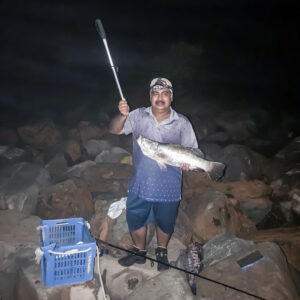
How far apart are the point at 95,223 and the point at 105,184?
1.74 meters

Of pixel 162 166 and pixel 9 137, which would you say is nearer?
pixel 162 166

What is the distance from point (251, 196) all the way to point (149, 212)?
142 inches

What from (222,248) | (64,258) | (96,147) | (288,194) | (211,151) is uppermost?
(96,147)

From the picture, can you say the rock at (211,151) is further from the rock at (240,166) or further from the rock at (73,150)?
the rock at (73,150)

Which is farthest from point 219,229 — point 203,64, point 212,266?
point 203,64

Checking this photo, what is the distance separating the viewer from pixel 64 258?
11.0ft

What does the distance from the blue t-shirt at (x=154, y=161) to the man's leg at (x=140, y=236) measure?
2.15ft

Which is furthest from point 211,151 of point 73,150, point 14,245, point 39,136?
point 39,136

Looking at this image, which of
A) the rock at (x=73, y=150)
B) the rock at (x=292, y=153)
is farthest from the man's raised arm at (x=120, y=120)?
the rock at (x=292, y=153)

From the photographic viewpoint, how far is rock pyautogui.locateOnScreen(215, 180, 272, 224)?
22.3 feet

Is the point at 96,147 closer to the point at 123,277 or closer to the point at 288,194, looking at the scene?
the point at 288,194

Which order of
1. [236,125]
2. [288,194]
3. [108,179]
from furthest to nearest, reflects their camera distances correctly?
[236,125] < [108,179] < [288,194]

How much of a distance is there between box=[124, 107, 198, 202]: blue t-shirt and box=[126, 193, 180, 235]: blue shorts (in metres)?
0.12

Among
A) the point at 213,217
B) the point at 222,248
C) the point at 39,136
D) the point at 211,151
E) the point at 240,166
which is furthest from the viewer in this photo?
the point at 39,136
